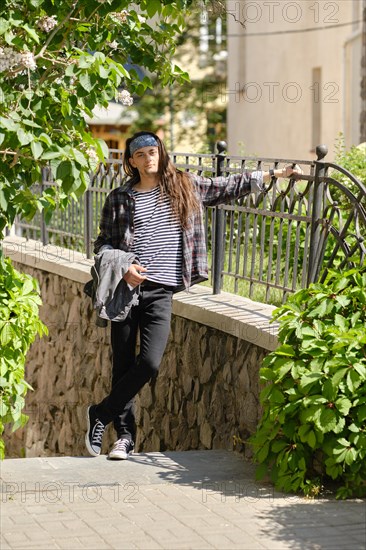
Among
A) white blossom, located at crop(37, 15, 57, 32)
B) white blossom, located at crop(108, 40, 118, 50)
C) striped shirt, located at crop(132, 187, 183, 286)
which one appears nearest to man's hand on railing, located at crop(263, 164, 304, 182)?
striped shirt, located at crop(132, 187, 183, 286)

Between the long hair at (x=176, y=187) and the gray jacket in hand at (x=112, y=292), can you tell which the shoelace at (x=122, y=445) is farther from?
the long hair at (x=176, y=187)

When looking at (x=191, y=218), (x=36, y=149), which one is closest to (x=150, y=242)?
(x=191, y=218)

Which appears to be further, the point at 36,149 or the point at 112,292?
the point at 112,292

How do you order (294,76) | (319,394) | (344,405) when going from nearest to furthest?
(344,405), (319,394), (294,76)

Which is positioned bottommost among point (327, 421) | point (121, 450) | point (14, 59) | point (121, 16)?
point (121, 450)

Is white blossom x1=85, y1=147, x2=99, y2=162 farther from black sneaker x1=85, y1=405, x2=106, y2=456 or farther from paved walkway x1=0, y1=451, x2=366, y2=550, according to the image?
black sneaker x1=85, y1=405, x2=106, y2=456

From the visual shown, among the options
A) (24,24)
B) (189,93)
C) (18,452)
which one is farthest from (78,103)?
(189,93)

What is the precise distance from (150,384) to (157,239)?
2.28 m

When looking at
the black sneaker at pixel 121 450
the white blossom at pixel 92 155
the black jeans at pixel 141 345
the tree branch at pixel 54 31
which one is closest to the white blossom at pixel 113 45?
the tree branch at pixel 54 31

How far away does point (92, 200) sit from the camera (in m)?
11.1

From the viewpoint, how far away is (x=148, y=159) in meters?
6.87

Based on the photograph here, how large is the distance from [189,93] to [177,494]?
38357 millimetres

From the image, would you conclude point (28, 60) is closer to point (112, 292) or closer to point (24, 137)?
point (24, 137)

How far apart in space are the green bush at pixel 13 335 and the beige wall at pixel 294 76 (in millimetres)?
15715
